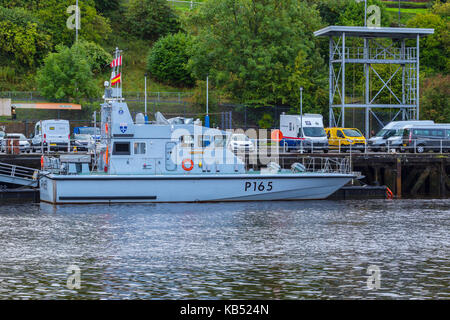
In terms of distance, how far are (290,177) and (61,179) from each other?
1111 cm

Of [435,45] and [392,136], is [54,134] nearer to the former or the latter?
[392,136]

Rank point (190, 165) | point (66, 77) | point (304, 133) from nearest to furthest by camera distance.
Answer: point (190, 165) → point (304, 133) → point (66, 77)

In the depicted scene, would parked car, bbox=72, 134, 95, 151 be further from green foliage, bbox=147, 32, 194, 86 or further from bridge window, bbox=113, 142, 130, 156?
green foliage, bbox=147, 32, 194, 86

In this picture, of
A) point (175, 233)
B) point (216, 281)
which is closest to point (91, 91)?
point (175, 233)

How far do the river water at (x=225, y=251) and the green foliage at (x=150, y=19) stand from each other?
2084 inches

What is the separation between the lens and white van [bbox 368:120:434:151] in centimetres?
5250

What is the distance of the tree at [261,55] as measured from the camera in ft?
226

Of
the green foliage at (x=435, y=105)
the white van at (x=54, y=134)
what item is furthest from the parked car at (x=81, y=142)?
the green foliage at (x=435, y=105)

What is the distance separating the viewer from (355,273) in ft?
73.8

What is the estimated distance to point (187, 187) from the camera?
128 ft

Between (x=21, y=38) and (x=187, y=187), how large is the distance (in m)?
43.0

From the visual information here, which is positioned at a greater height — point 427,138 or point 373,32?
point 373,32

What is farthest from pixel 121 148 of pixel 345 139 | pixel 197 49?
pixel 197 49
